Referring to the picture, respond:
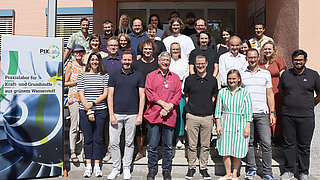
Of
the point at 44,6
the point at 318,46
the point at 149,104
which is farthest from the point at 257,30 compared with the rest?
the point at 44,6

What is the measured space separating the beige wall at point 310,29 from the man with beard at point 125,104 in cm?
291

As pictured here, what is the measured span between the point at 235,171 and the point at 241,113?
88 cm

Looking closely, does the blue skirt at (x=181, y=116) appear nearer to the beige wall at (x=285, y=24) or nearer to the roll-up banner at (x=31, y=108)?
the roll-up banner at (x=31, y=108)

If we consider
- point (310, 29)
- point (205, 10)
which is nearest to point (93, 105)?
point (310, 29)

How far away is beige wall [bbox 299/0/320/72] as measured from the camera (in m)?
Result: 4.85

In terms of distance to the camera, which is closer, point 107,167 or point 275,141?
point 107,167

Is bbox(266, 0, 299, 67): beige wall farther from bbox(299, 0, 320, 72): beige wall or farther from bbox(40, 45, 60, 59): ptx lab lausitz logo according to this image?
bbox(40, 45, 60, 59): ptx lab lausitz logo

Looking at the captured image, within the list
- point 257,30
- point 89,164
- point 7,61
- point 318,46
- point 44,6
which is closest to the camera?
point 7,61

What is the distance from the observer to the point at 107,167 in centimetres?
461

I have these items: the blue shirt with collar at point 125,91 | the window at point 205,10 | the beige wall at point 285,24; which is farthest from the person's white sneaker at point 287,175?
the window at point 205,10

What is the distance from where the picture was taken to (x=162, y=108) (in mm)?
4160

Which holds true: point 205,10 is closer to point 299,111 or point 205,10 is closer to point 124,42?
point 124,42

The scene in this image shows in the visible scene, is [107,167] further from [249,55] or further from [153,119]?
[249,55]

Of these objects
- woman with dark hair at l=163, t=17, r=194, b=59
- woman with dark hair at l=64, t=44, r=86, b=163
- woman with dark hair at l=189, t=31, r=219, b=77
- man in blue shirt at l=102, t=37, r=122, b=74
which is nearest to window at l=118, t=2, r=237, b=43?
woman with dark hair at l=163, t=17, r=194, b=59
